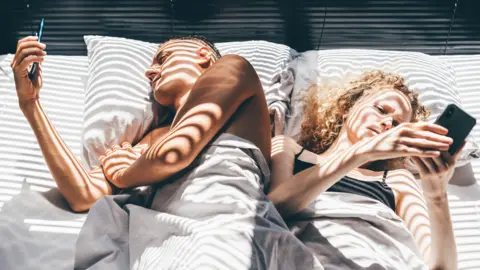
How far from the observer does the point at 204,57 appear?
70.4 inches

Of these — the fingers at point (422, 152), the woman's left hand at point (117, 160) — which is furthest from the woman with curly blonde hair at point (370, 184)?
the woman's left hand at point (117, 160)

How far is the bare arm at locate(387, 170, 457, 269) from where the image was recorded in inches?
52.9

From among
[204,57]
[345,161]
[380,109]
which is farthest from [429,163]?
[204,57]

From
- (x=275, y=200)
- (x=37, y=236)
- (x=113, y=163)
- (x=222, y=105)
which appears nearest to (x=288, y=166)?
(x=275, y=200)

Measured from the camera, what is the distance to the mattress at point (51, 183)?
146 cm

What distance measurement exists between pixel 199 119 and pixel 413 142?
1.80 ft

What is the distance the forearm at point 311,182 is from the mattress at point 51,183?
54 cm

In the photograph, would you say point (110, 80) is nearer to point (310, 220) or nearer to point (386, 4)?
point (310, 220)

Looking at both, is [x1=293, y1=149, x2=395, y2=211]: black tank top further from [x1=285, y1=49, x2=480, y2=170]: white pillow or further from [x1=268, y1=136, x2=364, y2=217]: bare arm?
[x1=285, y1=49, x2=480, y2=170]: white pillow

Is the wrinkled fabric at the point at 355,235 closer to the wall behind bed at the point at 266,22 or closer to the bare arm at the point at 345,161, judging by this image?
the bare arm at the point at 345,161

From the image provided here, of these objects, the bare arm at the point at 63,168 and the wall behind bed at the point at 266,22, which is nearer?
the bare arm at the point at 63,168

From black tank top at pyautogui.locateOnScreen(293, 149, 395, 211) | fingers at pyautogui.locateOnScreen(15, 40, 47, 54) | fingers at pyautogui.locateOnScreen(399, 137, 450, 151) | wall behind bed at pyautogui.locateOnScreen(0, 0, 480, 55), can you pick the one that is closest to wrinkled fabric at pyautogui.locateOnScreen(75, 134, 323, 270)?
black tank top at pyautogui.locateOnScreen(293, 149, 395, 211)

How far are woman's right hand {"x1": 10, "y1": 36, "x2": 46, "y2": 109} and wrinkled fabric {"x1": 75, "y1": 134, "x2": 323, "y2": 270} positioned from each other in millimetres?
373

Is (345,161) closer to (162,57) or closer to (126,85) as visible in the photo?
(162,57)
